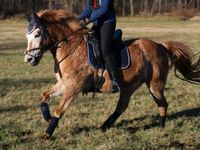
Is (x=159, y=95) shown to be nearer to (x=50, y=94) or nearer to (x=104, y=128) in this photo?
(x=104, y=128)

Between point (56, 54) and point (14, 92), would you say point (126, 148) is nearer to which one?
point (56, 54)

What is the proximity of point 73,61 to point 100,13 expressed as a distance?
3.03ft

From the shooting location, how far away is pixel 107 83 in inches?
325

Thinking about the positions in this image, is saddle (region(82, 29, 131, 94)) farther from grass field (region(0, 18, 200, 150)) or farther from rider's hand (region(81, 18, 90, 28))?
grass field (region(0, 18, 200, 150))

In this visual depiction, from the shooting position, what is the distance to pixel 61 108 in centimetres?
766

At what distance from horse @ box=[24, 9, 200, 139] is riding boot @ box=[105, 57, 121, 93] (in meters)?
0.08

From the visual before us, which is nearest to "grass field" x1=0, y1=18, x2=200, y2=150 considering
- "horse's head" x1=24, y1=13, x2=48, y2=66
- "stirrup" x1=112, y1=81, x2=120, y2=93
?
"stirrup" x1=112, y1=81, x2=120, y2=93

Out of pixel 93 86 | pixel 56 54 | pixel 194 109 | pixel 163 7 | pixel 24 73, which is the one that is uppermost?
pixel 56 54

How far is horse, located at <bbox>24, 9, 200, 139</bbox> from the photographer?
7.64 m

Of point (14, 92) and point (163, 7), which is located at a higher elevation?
point (14, 92)

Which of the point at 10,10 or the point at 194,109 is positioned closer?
the point at 194,109

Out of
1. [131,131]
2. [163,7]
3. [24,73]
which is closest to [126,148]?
[131,131]

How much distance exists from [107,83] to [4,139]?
2003 millimetres

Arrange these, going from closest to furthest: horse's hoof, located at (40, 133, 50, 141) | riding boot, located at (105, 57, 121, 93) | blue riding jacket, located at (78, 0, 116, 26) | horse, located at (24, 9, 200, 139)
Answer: horse's hoof, located at (40, 133, 50, 141), horse, located at (24, 9, 200, 139), blue riding jacket, located at (78, 0, 116, 26), riding boot, located at (105, 57, 121, 93)
